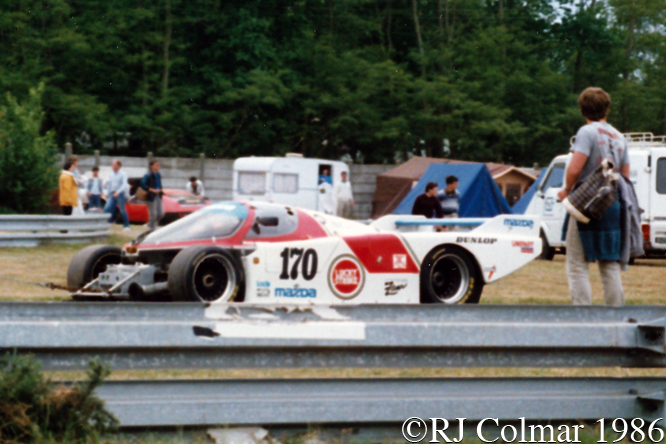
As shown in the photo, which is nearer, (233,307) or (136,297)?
(233,307)

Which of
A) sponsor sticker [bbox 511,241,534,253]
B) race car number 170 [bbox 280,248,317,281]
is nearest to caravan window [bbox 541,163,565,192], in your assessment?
sponsor sticker [bbox 511,241,534,253]

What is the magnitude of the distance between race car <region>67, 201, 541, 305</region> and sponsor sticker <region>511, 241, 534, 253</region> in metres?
0.80

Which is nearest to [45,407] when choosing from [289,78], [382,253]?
[382,253]

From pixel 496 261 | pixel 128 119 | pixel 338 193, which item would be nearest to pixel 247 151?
pixel 128 119

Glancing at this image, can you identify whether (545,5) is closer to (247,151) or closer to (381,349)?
(247,151)

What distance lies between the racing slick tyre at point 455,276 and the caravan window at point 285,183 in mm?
19892

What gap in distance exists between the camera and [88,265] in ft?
28.4

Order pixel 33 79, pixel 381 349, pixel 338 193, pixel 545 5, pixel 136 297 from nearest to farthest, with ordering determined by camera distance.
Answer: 1. pixel 381 349
2. pixel 136 297
3. pixel 338 193
4. pixel 33 79
5. pixel 545 5

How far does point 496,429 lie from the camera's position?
4.12 meters

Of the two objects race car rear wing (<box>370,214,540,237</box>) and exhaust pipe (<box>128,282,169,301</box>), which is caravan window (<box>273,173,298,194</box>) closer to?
race car rear wing (<box>370,214,540,237</box>)

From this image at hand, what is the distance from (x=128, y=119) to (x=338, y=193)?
13.9 meters

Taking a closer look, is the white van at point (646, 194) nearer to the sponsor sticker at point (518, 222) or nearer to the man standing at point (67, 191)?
the sponsor sticker at point (518, 222)

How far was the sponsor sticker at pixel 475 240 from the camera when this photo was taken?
9883 mm

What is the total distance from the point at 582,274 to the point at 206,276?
130 inches
